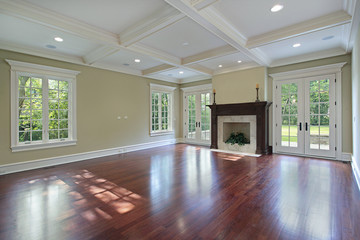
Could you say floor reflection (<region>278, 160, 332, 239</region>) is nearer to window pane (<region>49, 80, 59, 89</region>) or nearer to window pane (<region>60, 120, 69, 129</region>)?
window pane (<region>60, 120, 69, 129</region>)

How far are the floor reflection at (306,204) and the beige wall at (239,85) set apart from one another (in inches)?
114

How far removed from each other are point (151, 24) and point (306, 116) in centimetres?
505

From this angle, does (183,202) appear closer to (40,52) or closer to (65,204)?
(65,204)

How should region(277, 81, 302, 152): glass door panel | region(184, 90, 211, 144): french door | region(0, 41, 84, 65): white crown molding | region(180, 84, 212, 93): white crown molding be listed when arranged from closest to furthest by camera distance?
region(0, 41, 84, 65): white crown molding → region(277, 81, 302, 152): glass door panel → region(180, 84, 212, 93): white crown molding → region(184, 90, 211, 144): french door

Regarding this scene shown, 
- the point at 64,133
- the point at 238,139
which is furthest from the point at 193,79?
the point at 64,133

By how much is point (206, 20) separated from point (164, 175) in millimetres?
3114

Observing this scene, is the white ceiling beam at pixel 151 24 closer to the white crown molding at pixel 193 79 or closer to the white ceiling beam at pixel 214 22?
the white ceiling beam at pixel 214 22

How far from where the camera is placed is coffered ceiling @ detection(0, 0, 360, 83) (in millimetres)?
3037

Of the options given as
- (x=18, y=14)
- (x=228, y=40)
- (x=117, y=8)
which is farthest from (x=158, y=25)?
(x=18, y=14)

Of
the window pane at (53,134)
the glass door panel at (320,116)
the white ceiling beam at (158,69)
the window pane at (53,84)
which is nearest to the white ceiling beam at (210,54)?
the white ceiling beam at (158,69)

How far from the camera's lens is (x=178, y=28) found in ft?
12.3

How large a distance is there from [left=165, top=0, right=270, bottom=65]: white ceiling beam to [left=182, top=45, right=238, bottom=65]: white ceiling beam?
0.95ft

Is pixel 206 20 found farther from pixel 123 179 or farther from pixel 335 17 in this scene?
pixel 123 179

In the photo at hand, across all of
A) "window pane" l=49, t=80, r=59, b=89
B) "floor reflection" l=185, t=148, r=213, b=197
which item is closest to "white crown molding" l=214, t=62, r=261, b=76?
"floor reflection" l=185, t=148, r=213, b=197
